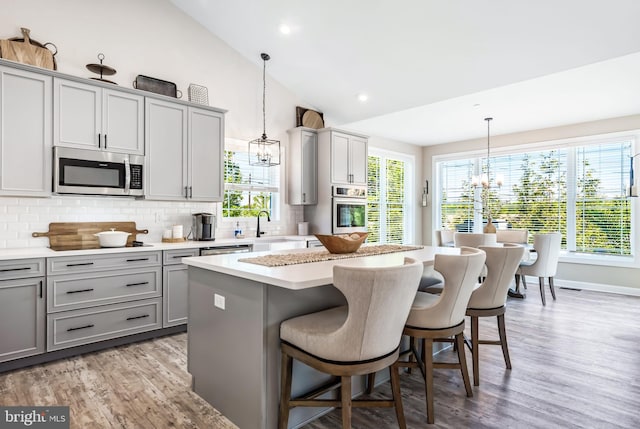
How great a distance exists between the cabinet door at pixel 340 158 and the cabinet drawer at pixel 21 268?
140 inches

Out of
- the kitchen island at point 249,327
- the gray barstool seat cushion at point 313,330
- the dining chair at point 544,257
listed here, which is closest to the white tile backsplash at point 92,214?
the kitchen island at point 249,327

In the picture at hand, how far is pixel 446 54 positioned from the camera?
415 centimetres

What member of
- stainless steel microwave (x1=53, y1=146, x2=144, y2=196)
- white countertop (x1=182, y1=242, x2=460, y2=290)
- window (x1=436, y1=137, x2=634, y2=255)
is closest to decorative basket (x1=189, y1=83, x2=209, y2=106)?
stainless steel microwave (x1=53, y1=146, x2=144, y2=196)

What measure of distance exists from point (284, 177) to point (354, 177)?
42.5 inches

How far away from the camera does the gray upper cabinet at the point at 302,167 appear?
5.45 m

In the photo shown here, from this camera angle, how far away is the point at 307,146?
5.55 meters

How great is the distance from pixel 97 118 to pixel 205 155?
3.82 ft

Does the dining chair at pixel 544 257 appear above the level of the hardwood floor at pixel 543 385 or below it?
above

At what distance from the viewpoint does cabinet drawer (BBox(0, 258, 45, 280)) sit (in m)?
2.89

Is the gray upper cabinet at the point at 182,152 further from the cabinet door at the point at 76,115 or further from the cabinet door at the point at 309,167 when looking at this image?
the cabinet door at the point at 309,167

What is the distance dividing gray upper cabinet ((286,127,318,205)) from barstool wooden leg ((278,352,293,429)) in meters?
3.60

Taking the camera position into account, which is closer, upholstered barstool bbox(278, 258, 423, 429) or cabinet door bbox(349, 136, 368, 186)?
upholstered barstool bbox(278, 258, 423, 429)

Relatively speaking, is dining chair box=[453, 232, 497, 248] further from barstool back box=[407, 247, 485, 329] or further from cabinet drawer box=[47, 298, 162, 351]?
cabinet drawer box=[47, 298, 162, 351]

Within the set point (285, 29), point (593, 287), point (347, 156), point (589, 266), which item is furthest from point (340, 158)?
point (593, 287)
